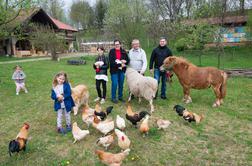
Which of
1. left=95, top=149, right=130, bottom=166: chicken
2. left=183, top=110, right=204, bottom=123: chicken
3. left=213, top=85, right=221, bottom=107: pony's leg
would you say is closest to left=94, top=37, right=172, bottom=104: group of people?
left=213, top=85, right=221, bottom=107: pony's leg

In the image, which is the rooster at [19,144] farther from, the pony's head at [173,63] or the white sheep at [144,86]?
the pony's head at [173,63]

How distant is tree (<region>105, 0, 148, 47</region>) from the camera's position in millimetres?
25469

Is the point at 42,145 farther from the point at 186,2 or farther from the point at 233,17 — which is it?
the point at 186,2

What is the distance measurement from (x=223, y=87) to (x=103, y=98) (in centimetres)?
397

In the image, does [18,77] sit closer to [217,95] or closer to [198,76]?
[198,76]

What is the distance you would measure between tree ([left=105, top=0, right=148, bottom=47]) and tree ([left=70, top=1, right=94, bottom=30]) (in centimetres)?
2190

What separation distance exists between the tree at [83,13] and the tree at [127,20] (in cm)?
2190

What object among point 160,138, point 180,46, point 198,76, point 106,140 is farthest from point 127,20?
point 106,140

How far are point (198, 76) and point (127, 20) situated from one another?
2104 centimetres

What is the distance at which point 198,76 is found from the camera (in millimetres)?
7762

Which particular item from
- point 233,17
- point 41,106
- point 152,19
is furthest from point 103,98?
point 152,19

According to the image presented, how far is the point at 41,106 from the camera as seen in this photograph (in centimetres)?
835

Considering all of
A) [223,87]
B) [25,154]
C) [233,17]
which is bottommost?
[25,154]

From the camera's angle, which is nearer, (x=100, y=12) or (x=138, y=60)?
(x=138, y=60)
